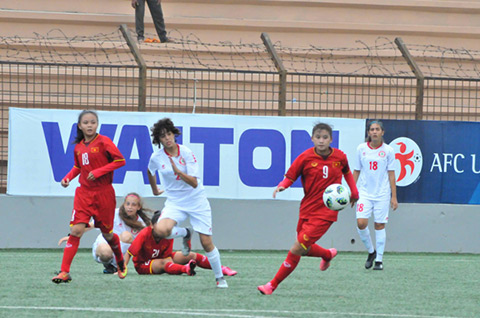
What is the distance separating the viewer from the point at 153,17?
1541 centimetres

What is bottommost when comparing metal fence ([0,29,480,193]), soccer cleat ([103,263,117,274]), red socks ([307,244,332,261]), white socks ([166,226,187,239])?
soccer cleat ([103,263,117,274])

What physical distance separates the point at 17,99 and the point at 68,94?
2.67 feet

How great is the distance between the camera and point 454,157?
44.1 feet

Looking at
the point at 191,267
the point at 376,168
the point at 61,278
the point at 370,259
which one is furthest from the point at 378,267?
the point at 61,278

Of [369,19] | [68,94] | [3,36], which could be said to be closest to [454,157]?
[369,19]

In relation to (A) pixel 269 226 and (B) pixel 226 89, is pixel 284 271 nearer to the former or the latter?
(A) pixel 269 226

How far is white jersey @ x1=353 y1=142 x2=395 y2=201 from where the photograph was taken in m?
10.9

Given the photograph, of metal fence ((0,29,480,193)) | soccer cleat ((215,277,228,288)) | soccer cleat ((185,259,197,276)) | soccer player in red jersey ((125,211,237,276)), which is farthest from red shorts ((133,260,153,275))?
metal fence ((0,29,480,193))

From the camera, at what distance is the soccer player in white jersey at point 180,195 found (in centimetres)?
816

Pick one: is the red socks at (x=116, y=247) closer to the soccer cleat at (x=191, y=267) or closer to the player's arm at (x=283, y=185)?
the soccer cleat at (x=191, y=267)

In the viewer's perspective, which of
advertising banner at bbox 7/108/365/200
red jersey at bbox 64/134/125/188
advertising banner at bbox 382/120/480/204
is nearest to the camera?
red jersey at bbox 64/134/125/188

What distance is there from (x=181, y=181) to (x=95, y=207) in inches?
34.1

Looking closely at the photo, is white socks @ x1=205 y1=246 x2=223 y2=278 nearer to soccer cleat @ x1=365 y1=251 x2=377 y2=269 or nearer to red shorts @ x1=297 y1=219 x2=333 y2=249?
red shorts @ x1=297 y1=219 x2=333 y2=249

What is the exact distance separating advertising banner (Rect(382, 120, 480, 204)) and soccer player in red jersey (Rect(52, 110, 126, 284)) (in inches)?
230
